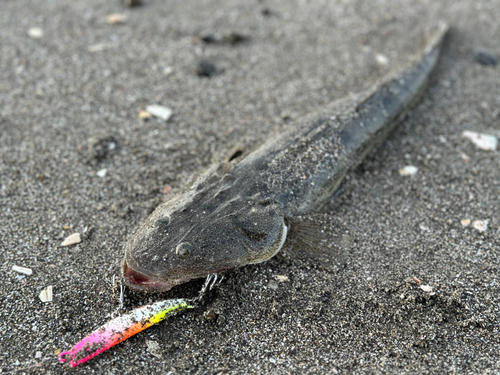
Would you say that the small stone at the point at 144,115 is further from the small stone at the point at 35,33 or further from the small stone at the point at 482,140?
the small stone at the point at 482,140

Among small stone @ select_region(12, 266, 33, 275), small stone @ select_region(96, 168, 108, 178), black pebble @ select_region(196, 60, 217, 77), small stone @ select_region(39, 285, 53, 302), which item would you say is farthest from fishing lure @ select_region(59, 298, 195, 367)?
black pebble @ select_region(196, 60, 217, 77)

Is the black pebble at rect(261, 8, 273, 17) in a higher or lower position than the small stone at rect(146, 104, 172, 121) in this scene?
higher

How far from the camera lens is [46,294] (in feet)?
10.7

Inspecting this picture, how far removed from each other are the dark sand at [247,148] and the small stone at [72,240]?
0.07 m

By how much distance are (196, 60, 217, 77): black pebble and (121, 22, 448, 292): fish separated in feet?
5.77

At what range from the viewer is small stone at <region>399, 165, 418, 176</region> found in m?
4.48

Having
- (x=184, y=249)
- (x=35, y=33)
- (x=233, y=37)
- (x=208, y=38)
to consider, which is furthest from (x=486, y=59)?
(x=35, y=33)

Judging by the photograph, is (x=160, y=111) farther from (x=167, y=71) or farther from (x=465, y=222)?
(x=465, y=222)

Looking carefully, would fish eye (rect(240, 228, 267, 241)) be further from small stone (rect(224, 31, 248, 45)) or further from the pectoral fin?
small stone (rect(224, 31, 248, 45))

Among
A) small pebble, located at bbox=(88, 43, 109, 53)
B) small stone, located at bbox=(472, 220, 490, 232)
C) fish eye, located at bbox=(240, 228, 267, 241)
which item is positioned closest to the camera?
fish eye, located at bbox=(240, 228, 267, 241)

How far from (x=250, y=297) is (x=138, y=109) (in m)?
2.77

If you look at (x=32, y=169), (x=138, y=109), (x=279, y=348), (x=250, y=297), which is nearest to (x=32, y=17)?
(x=138, y=109)

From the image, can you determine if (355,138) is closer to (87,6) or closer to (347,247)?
(347,247)

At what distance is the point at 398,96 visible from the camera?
489cm
